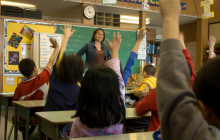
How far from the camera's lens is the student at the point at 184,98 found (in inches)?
17.1

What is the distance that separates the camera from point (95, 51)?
3.86 metres

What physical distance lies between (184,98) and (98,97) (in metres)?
0.82

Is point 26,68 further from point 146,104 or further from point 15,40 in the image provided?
point 15,40

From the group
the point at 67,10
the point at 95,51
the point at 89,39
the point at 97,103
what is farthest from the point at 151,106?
the point at 67,10

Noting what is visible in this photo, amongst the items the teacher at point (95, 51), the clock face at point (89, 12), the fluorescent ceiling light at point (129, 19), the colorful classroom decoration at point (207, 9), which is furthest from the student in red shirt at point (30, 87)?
the fluorescent ceiling light at point (129, 19)

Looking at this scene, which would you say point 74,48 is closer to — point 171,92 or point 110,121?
point 110,121

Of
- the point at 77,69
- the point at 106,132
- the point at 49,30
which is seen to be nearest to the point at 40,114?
the point at 77,69

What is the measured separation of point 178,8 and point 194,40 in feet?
28.1

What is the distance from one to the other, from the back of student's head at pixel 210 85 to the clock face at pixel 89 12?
5.85 metres

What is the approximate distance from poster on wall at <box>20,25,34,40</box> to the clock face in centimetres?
149

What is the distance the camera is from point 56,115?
1739mm

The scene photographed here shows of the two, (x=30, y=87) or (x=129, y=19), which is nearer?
(x=30, y=87)

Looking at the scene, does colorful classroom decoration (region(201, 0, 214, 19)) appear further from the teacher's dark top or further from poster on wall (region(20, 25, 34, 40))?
poster on wall (region(20, 25, 34, 40))

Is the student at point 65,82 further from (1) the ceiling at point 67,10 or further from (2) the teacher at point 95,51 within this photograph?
(1) the ceiling at point 67,10
